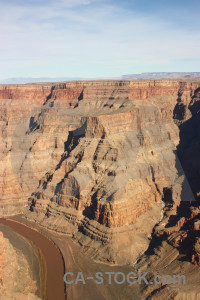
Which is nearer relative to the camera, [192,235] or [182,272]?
[182,272]

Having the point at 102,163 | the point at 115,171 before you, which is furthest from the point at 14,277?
the point at 102,163

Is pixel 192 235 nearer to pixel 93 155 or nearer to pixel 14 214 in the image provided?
pixel 93 155

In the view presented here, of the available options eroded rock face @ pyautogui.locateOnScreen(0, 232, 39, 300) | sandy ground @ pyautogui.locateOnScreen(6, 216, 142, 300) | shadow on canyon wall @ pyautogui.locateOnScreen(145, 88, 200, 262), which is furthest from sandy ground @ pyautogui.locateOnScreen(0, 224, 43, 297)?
shadow on canyon wall @ pyautogui.locateOnScreen(145, 88, 200, 262)

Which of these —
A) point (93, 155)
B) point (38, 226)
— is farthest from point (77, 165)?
point (38, 226)

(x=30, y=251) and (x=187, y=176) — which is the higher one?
(x=187, y=176)

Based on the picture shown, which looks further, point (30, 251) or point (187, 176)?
point (187, 176)

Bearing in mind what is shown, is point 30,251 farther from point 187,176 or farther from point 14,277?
point 187,176
